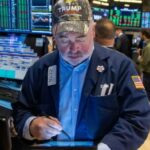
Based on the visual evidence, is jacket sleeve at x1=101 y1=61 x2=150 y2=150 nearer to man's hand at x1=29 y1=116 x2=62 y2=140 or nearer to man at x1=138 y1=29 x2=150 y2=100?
man's hand at x1=29 y1=116 x2=62 y2=140

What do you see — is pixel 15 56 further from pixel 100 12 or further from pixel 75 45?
pixel 100 12

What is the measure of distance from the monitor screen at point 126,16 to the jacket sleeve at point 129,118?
4665mm

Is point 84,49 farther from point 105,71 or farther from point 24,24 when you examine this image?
point 24,24

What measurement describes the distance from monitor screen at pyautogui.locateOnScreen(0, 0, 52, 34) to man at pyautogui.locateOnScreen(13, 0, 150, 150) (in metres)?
0.95

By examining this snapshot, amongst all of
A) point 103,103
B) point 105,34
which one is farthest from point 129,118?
point 105,34

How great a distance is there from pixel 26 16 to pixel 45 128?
1366 mm

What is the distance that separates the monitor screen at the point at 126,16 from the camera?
244 inches

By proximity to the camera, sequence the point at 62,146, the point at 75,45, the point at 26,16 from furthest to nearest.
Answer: the point at 26,16 → the point at 75,45 → the point at 62,146

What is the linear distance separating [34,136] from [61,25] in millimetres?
499

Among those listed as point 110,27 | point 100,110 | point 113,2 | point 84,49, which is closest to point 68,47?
point 84,49

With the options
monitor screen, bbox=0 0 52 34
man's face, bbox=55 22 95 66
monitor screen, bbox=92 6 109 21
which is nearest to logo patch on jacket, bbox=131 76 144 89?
man's face, bbox=55 22 95 66

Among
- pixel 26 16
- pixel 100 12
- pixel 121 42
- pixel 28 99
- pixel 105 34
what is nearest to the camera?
pixel 28 99

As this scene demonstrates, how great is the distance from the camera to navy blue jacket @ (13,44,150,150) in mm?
1563

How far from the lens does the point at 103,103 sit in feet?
5.35
